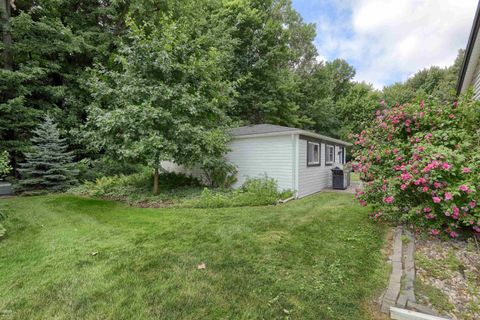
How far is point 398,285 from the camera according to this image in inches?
103

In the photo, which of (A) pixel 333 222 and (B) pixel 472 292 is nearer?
(B) pixel 472 292

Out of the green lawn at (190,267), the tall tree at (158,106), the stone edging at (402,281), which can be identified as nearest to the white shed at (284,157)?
the tall tree at (158,106)

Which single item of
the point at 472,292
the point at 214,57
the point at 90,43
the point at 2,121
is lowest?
the point at 472,292

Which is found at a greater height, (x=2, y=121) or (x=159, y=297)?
(x=2, y=121)

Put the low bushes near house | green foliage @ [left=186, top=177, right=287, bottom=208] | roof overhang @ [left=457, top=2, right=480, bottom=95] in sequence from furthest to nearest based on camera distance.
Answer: the low bushes near house, green foliage @ [left=186, top=177, right=287, bottom=208], roof overhang @ [left=457, top=2, right=480, bottom=95]

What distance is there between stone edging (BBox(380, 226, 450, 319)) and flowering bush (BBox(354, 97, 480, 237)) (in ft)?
1.56

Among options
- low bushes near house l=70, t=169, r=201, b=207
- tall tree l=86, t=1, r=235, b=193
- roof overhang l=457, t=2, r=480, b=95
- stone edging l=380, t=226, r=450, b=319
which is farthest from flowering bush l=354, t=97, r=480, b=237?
low bushes near house l=70, t=169, r=201, b=207

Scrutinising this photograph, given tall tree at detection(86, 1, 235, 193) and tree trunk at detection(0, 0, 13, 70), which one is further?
tree trunk at detection(0, 0, 13, 70)

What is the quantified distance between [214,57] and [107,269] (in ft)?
24.6

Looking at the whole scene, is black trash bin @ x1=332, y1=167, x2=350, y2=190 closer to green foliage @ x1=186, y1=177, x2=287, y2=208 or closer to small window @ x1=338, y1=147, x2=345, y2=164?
small window @ x1=338, y1=147, x2=345, y2=164

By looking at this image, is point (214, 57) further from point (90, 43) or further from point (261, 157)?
point (90, 43)

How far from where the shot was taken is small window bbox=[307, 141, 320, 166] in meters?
8.44

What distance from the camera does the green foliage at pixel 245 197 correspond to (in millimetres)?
6438

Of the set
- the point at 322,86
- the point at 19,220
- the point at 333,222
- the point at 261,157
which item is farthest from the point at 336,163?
the point at 322,86
